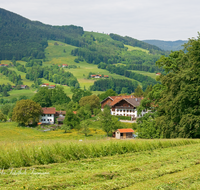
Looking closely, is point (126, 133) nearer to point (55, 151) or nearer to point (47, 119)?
point (47, 119)

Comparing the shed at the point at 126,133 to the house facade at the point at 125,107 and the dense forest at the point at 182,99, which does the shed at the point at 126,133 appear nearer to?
the dense forest at the point at 182,99

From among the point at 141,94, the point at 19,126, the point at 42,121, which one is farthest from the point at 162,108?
the point at 141,94

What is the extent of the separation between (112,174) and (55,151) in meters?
3.50

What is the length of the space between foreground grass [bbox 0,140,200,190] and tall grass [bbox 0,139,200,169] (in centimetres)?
51

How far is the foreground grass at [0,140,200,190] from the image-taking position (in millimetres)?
8203

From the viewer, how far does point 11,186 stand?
7836 millimetres

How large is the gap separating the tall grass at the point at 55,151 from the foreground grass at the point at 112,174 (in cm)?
51

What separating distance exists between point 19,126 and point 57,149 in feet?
235

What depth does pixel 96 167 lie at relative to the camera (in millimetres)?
10602

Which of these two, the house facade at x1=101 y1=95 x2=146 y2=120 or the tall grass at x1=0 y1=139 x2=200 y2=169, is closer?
the tall grass at x1=0 y1=139 x2=200 y2=169

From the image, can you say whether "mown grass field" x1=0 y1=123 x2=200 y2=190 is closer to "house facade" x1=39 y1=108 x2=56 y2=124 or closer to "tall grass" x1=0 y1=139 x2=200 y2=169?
"tall grass" x1=0 y1=139 x2=200 y2=169

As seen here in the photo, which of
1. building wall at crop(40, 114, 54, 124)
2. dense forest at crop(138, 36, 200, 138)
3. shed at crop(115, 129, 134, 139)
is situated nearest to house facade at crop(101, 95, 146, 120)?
building wall at crop(40, 114, 54, 124)

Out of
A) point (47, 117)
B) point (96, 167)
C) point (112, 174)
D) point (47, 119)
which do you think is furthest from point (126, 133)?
point (112, 174)

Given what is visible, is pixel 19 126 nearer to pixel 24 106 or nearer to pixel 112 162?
pixel 24 106
